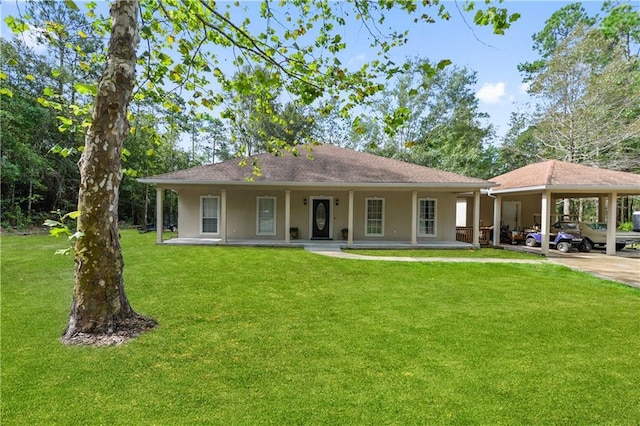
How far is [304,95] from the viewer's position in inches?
179

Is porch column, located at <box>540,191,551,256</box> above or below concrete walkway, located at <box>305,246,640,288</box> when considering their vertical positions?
above

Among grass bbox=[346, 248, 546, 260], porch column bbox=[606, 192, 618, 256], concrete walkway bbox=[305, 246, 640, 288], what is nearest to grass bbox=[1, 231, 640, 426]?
concrete walkway bbox=[305, 246, 640, 288]

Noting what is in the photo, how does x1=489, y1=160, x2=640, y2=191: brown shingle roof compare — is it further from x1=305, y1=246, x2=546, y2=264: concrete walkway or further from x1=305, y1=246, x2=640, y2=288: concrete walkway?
x1=305, y1=246, x2=546, y2=264: concrete walkway

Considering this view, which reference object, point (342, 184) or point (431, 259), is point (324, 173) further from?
point (431, 259)

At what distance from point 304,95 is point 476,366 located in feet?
12.7

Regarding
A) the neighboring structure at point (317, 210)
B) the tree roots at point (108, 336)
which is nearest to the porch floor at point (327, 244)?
the neighboring structure at point (317, 210)

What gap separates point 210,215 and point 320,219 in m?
4.64

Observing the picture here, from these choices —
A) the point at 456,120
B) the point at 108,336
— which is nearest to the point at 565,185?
the point at 108,336

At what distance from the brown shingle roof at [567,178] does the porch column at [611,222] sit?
68cm

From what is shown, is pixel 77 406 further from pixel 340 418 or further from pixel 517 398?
pixel 517 398

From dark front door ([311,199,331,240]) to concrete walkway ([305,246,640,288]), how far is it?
1881 millimetres

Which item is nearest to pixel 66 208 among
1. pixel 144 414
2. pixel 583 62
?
pixel 144 414

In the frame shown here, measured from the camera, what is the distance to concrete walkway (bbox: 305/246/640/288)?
859cm

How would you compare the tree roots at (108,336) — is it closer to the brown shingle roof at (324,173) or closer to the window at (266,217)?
the brown shingle roof at (324,173)
